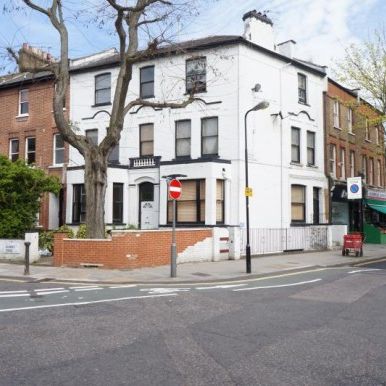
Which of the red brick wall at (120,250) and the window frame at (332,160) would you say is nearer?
the red brick wall at (120,250)

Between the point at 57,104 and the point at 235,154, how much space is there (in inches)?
339

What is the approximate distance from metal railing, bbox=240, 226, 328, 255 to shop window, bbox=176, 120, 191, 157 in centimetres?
517

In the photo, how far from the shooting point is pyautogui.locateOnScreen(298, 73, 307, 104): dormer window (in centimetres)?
2689

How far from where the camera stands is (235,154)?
22719mm

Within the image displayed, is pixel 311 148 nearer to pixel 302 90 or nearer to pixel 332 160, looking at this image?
pixel 332 160

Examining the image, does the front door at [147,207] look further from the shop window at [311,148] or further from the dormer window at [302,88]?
the dormer window at [302,88]

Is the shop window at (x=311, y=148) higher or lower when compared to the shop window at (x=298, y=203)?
higher

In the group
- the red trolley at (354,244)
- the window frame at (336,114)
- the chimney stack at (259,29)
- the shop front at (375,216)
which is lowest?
the red trolley at (354,244)

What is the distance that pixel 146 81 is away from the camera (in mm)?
25375

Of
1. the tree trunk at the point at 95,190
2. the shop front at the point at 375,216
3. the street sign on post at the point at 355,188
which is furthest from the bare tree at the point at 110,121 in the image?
the shop front at the point at 375,216

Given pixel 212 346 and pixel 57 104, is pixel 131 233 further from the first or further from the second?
pixel 212 346

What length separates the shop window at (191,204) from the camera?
22.6 meters

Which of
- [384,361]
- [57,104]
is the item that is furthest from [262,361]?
[57,104]

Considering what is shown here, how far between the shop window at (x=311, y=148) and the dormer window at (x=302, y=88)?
187 cm
